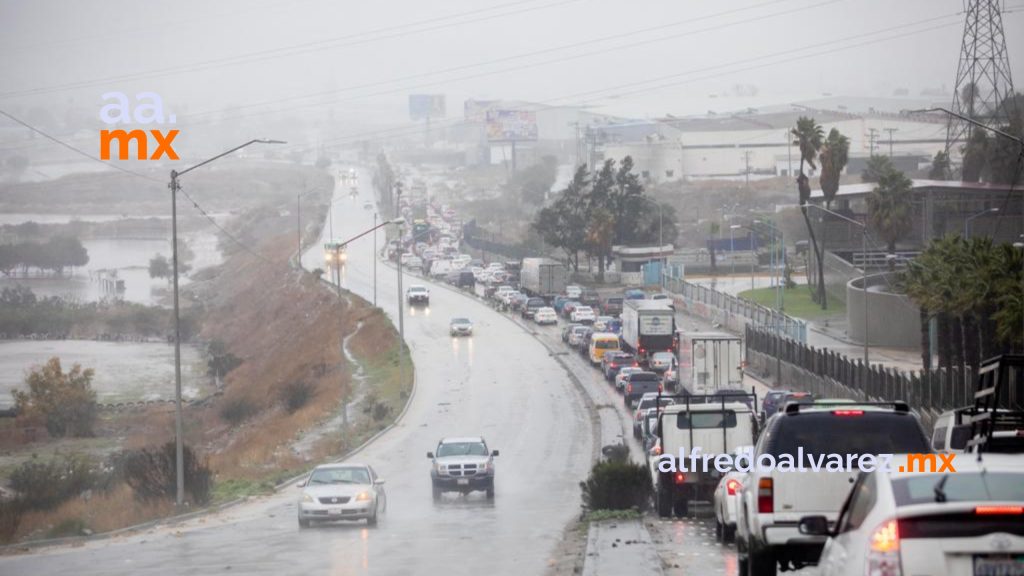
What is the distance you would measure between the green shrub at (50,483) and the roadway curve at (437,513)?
804cm

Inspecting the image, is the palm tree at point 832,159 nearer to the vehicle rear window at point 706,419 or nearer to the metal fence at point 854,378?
the metal fence at point 854,378

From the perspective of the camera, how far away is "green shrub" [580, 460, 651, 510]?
30.8m

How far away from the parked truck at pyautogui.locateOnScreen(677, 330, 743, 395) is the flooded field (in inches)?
1459

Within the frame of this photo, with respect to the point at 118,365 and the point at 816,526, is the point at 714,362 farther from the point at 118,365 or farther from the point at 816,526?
the point at 118,365

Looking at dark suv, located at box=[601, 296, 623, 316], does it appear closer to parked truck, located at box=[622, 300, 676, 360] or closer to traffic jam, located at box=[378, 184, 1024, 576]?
parked truck, located at box=[622, 300, 676, 360]

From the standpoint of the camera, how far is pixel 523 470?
4703 centimetres

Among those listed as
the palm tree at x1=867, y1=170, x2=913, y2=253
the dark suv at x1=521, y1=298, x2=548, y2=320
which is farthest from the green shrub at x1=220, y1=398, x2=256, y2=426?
the palm tree at x1=867, y1=170, x2=913, y2=253

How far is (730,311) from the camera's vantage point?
85375mm

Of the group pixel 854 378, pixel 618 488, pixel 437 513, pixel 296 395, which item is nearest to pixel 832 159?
pixel 296 395

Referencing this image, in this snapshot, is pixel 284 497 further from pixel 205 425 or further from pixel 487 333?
pixel 487 333

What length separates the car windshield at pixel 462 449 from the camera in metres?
39.2

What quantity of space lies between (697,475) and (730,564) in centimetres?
873

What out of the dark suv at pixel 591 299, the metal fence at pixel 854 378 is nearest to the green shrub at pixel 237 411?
the metal fence at pixel 854 378

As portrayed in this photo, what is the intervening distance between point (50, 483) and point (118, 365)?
182 feet
